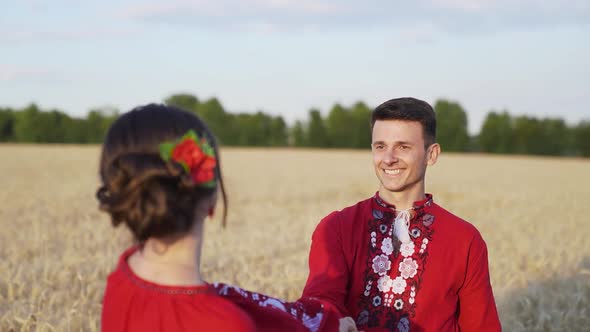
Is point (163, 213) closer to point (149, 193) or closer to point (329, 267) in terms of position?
point (149, 193)

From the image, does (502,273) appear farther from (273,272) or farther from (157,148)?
(157,148)

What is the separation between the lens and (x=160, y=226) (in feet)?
5.44

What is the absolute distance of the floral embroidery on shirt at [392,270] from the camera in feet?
9.68

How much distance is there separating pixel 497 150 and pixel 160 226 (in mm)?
59787

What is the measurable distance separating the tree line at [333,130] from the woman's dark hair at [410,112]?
50.3 metres

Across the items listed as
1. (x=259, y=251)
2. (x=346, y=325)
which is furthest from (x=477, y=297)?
(x=259, y=251)

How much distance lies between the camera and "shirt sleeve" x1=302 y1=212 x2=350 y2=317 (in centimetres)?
274

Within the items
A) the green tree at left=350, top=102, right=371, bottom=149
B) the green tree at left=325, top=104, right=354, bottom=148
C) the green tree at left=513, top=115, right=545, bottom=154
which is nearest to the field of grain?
the green tree at left=350, top=102, right=371, bottom=149

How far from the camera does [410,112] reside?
304 centimetres

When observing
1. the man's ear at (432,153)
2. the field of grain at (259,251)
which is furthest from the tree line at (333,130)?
the man's ear at (432,153)

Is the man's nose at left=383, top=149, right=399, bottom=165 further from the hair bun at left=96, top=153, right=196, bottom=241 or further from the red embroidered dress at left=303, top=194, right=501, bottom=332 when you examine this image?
the hair bun at left=96, top=153, right=196, bottom=241

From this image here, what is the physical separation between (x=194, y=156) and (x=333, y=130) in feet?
197

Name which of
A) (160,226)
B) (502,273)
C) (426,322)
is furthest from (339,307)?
(502,273)

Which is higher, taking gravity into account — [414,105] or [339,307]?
[414,105]
